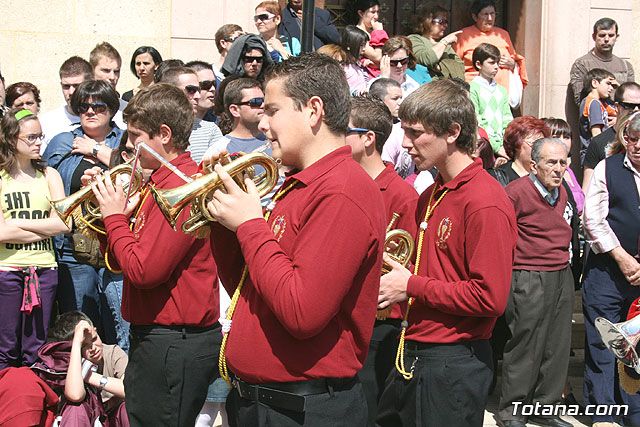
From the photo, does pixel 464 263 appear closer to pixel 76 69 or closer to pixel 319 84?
pixel 319 84

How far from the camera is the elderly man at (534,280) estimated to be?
20.2 ft

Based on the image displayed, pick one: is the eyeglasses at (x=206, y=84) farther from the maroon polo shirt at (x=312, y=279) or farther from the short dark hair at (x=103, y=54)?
the maroon polo shirt at (x=312, y=279)

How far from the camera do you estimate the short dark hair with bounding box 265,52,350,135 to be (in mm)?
2695

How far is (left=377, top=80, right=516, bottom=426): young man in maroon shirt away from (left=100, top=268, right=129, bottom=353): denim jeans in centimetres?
296

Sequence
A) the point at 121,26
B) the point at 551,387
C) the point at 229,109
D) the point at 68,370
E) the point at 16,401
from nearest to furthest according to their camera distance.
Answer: the point at 16,401 < the point at 68,370 < the point at 229,109 < the point at 551,387 < the point at 121,26

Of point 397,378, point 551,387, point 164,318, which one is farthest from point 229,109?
point 551,387

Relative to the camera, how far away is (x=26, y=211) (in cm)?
598

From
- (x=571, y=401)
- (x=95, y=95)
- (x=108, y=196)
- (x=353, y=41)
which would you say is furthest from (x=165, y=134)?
(x=353, y=41)

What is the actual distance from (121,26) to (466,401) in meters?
6.69

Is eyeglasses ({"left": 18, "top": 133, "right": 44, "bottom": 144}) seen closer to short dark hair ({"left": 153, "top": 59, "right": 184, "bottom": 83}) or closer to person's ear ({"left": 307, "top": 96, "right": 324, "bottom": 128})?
short dark hair ({"left": 153, "top": 59, "right": 184, "bottom": 83})

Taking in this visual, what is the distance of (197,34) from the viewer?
9.05 metres

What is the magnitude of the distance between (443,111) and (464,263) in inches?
26.7

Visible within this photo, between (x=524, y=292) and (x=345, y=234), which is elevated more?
(x=345, y=234)

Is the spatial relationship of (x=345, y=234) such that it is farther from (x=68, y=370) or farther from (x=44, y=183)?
(x=44, y=183)
